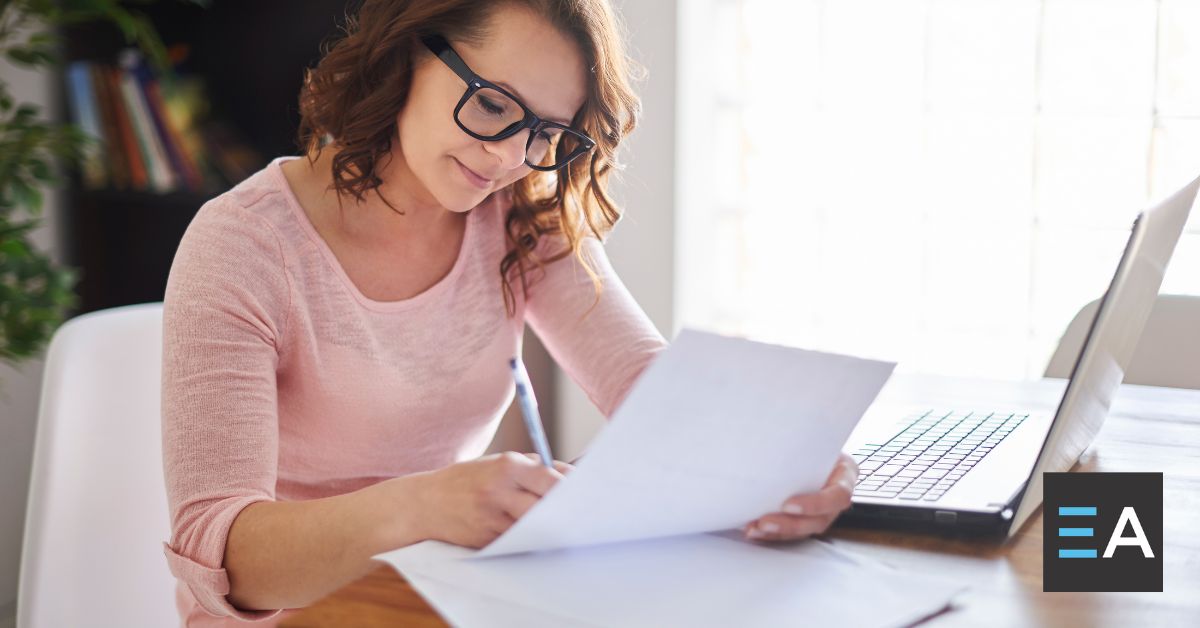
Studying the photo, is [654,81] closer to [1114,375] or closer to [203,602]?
[1114,375]

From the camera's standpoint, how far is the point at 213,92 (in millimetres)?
2676

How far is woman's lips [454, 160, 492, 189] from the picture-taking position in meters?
1.21

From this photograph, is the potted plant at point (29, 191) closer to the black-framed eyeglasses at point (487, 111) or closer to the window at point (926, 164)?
the black-framed eyeglasses at point (487, 111)

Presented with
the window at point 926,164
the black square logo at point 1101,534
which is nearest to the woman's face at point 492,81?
the black square logo at point 1101,534

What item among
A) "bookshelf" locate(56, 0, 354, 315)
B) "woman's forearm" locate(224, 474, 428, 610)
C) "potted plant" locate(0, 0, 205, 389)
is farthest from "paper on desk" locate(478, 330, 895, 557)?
"bookshelf" locate(56, 0, 354, 315)

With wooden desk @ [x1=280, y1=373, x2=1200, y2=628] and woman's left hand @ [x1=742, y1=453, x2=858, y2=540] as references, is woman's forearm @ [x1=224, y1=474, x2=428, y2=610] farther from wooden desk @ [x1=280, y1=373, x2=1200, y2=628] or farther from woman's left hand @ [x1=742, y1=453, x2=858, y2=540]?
woman's left hand @ [x1=742, y1=453, x2=858, y2=540]

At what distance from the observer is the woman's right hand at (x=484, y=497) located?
2.56ft

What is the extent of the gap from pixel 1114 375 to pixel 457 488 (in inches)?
24.5

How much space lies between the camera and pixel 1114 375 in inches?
42.2

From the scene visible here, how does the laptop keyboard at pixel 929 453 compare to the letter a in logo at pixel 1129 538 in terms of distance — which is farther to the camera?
the laptop keyboard at pixel 929 453

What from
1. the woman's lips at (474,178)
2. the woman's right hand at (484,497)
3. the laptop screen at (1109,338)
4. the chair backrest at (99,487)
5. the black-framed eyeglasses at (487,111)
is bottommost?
the chair backrest at (99,487)

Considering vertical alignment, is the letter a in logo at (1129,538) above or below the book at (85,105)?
below

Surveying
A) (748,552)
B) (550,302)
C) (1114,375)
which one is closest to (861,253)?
(550,302)

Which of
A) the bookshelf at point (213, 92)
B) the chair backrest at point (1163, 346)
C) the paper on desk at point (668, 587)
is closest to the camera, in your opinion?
the paper on desk at point (668, 587)
